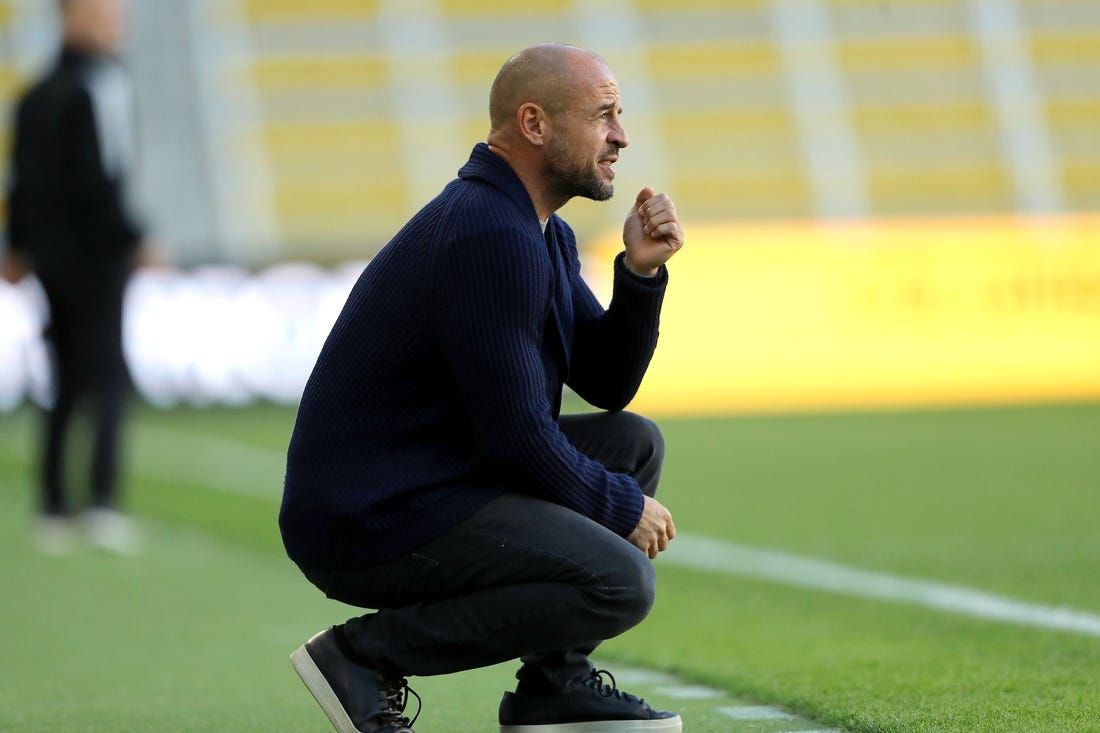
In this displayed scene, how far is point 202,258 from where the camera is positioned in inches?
543

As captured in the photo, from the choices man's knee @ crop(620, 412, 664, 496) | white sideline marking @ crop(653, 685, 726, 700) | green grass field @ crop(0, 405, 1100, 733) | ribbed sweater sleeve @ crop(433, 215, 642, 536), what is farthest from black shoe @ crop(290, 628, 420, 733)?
white sideline marking @ crop(653, 685, 726, 700)

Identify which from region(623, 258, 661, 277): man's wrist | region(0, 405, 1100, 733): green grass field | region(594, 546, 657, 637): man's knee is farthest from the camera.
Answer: region(0, 405, 1100, 733): green grass field

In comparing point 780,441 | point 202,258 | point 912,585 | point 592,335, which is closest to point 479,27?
point 202,258

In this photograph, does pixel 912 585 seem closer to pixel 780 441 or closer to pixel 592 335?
pixel 592 335

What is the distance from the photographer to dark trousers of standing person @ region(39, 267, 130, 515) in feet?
25.3

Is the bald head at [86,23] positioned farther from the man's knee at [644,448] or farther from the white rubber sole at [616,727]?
the white rubber sole at [616,727]

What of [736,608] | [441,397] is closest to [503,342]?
[441,397]

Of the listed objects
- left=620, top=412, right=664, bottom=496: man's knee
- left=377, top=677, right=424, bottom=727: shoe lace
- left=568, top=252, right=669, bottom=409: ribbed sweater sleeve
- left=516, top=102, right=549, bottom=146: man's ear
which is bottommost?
left=377, top=677, right=424, bottom=727: shoe lace

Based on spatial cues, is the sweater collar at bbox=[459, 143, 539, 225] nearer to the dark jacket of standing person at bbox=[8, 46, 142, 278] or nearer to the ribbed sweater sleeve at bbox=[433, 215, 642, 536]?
the ribbed sweater sleeve at bbox=[433, 215, 642, 536]

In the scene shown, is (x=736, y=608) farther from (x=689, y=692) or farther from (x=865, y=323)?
(x=865, y=323)

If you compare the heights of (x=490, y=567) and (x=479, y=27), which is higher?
(x=479, y=27)

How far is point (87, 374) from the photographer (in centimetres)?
776

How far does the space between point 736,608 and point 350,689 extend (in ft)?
7.35

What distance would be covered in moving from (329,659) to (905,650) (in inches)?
66.4
